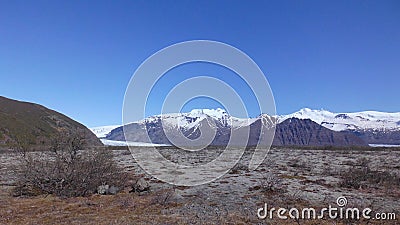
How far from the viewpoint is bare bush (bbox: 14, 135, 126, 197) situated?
20.8m

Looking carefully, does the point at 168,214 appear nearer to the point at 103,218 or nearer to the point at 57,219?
the point at 103,218

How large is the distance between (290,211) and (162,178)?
14.1 m

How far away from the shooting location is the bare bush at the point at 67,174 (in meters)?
20.8

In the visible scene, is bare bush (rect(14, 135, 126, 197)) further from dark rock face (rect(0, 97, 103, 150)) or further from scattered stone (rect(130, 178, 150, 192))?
dark rock face (rect(0, 97, 103, 150))

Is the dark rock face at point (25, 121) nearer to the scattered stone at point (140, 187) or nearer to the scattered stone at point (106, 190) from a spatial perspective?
the scattered stone at point (106, 190)

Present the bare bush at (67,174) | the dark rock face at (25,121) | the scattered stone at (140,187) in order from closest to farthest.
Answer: the bare bush at (67,174)
the scattered stone at (140,187)
the dark rock face at (25,121)

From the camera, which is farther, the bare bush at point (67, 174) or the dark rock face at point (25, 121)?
the dark rock face at point (25, 121)

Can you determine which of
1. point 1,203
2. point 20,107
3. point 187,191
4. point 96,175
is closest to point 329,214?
point 187,191

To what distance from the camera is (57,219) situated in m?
14.3

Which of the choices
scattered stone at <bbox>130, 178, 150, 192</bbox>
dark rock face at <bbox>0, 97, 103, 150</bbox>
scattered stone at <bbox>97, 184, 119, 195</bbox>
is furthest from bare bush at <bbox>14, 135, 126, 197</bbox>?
dark rock face at <bbox>0, 97, 103, 150</bbox>

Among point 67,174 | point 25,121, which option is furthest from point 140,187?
point 25,121

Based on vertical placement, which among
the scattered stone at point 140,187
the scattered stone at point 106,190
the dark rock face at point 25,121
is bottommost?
the scattered stone at point 106,190

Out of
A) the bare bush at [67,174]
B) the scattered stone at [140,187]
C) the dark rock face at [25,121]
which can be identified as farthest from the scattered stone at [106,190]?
the dark rock face at [25,121]

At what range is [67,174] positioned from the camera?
21438 millimetres
